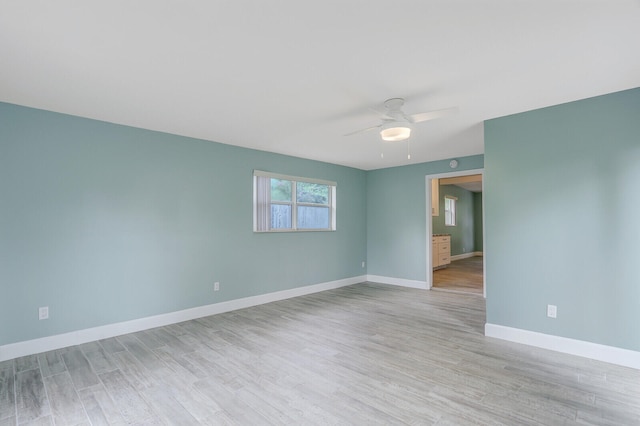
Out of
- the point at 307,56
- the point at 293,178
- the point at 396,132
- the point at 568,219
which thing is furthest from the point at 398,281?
the point at 307,56

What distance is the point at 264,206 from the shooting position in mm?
5074

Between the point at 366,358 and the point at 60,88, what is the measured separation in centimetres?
372

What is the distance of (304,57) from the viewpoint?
2.23 metres

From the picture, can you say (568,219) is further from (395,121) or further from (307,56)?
(307,56)

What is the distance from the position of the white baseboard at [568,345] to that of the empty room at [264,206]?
0.06 ft

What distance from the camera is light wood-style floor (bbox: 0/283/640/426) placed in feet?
6.80

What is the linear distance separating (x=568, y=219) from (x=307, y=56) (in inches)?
117

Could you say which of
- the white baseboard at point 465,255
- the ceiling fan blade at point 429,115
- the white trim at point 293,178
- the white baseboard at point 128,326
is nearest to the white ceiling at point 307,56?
the ceiling fan blade at point 429,115

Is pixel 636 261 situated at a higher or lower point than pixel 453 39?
lower

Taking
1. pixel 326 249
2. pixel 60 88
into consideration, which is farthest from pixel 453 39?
pixel 326 249

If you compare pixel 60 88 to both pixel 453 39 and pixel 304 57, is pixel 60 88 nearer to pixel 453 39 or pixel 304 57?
pixel 304 57

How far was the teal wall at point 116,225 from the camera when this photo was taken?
3.05 meters

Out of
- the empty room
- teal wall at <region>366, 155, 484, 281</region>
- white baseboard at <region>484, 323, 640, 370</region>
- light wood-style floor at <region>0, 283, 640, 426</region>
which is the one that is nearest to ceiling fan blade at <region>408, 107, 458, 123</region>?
the empty room

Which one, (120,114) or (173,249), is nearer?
(120,114)
